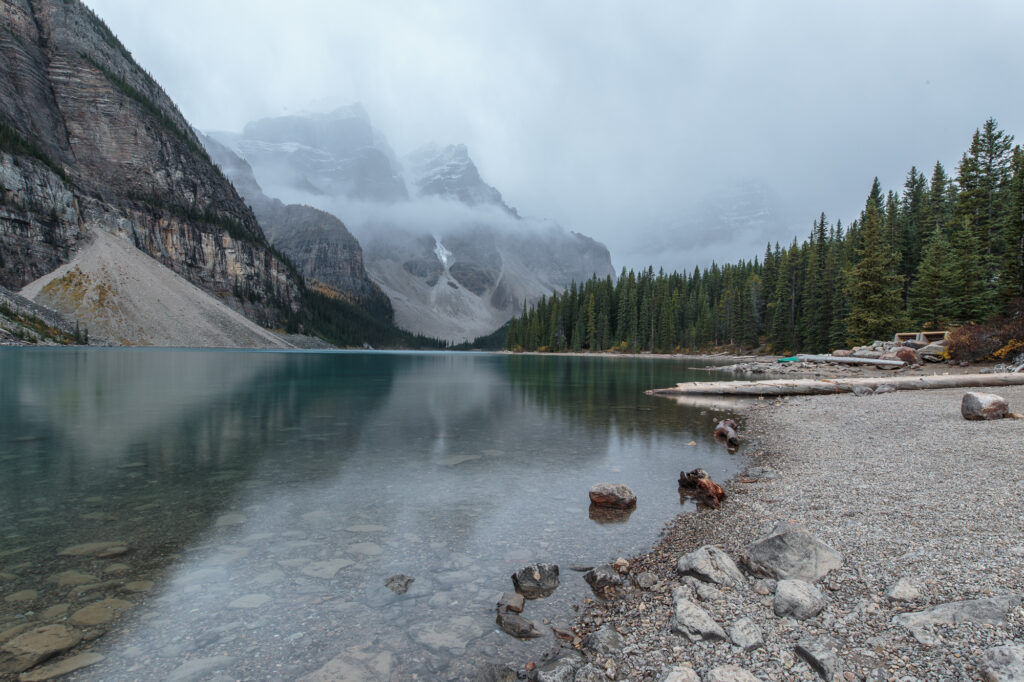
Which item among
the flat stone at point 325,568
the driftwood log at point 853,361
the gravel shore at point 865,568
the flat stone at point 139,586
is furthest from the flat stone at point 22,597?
the driftwood log at point 853,361

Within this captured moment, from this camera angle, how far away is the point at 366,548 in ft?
27.9

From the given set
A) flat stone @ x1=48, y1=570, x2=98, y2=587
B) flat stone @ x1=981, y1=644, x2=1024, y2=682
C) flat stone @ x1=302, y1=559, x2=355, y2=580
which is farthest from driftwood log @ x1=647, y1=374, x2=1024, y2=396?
flat stone @ x1=48, y1=570, x2=98, y2=587

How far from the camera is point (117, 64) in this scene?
198500 millimetres

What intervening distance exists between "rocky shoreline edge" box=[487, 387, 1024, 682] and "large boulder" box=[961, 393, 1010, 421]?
579cm

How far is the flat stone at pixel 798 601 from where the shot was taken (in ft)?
17.7

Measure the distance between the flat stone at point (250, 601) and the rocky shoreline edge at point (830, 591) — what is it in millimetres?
3545

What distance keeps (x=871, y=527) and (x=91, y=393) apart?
40161mm

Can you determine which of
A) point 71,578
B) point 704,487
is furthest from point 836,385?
point 71,578

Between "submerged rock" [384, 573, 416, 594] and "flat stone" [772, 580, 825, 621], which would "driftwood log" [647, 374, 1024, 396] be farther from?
"submerged rock" [384, 573, 416, 594]

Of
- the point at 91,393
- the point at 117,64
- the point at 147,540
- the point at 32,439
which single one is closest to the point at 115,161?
the point at 117,64

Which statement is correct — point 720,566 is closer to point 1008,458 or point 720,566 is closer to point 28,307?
point 1008,458

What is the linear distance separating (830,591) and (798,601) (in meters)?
0.72

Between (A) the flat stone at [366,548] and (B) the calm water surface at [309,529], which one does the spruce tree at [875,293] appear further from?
(A) the flat stone at [366,548]

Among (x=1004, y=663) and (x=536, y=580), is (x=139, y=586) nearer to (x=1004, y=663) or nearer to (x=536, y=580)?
(x=536, y=580)
